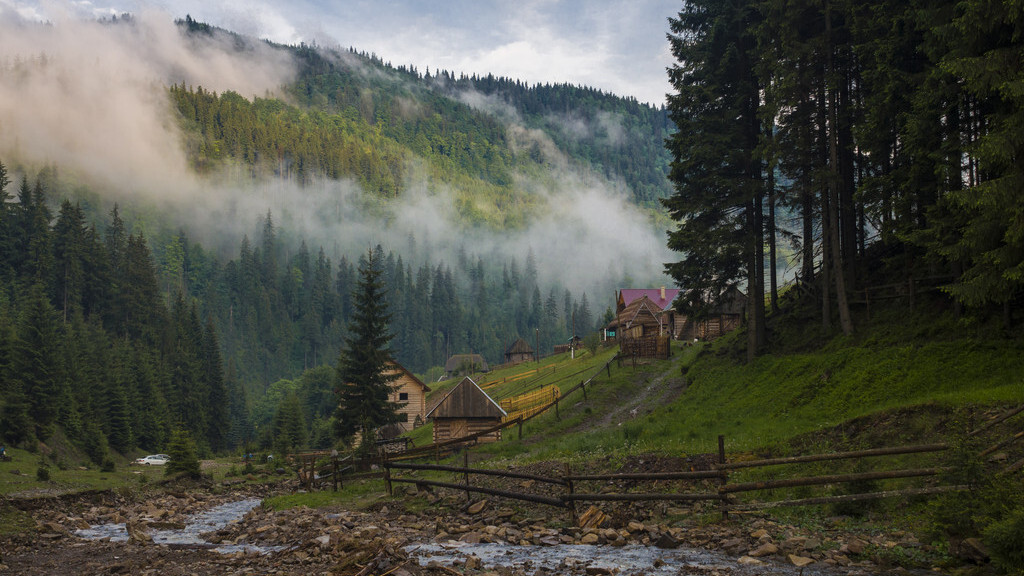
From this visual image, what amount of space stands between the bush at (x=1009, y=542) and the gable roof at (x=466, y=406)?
3883 cm

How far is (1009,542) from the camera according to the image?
9117 mm

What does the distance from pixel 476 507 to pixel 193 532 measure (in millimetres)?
11332

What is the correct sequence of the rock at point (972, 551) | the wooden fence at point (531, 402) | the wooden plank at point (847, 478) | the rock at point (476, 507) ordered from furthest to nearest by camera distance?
the wooden fence at point (531, 402) < the rock at point (476, 507) < the wooden plank at point (847, 478) < the rock at point (972, 551)

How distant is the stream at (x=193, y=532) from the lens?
19859mm

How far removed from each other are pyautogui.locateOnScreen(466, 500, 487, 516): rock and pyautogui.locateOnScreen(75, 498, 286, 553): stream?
599 centimetres

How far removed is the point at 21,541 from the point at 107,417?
161ft

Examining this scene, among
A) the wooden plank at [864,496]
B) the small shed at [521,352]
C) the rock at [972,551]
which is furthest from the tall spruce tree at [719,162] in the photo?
the small shed at [521,352]

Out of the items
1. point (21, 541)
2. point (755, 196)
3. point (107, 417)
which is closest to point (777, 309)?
point (755, 196)

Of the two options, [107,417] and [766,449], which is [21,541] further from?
A: [107,417]

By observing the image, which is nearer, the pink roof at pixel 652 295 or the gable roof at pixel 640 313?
the gable roof at pixel 640 313

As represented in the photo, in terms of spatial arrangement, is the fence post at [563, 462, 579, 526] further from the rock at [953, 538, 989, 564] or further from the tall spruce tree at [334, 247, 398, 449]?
the tall spruce tree at [334, 247, 398, 449]

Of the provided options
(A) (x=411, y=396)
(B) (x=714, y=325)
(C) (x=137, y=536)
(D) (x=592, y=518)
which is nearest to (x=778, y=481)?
(D) (x=592, y=518)

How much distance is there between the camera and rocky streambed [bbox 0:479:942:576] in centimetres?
1271

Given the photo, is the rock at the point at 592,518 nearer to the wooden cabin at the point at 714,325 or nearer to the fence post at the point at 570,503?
the fence post at the point at 570,503
